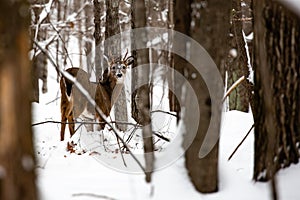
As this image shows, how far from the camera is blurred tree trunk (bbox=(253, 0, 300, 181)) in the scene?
3305 millimetres

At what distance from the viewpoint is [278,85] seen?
3338 mm

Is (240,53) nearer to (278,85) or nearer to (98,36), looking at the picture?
(98,36)

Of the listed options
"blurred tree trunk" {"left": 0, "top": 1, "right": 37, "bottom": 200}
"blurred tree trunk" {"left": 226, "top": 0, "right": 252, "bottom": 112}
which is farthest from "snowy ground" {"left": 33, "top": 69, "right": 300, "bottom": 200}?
"blurred tree trunk" {"left": 226, "top": 0, "right": 252, "bottom": 112}

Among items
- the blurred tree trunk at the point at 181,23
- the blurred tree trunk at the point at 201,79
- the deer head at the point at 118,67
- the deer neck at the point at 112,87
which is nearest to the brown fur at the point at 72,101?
the deer neck at the point at 112,87

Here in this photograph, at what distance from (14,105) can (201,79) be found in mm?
1559

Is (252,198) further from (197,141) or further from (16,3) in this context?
(16,3)

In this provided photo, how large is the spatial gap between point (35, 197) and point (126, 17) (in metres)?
15.3

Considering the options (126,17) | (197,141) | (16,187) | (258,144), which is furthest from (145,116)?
(126,17)

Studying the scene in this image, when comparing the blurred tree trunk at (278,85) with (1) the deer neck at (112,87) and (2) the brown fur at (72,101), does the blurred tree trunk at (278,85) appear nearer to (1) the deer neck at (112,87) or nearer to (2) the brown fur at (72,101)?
(2) the brown fur at (72,101)

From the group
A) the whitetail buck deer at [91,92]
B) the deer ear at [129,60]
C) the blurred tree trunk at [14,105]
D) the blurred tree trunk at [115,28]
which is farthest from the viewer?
the blurred tree trunk at [115,28]

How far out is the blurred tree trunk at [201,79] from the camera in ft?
10.3

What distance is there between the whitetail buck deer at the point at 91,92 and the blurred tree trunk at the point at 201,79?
354cm

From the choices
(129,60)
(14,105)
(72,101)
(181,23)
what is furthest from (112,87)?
(14,105)

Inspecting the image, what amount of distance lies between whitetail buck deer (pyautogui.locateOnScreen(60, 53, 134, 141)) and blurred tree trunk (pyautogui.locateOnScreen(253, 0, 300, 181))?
3589mm
